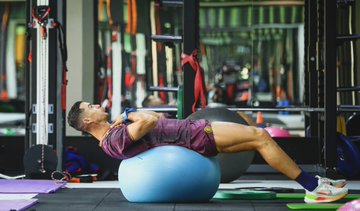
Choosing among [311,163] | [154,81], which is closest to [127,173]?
[311,163]

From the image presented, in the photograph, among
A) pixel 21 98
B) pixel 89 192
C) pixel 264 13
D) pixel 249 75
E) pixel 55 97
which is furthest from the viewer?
pixel 21 98

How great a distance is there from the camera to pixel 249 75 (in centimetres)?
1060

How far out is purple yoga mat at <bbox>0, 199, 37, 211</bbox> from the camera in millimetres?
4383

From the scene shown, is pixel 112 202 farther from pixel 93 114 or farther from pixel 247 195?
pixel 247 195

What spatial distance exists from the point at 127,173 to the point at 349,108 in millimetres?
2426

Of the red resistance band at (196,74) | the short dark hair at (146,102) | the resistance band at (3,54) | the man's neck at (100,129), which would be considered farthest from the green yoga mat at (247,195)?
the resistance band at (3,54)

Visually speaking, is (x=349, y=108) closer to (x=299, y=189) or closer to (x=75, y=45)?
(x=299, y=189)

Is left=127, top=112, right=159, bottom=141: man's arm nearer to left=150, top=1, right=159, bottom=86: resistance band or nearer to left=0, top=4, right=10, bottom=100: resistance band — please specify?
left=150, top=1, right=159, bottom=86: resistance band

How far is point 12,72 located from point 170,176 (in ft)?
26.5

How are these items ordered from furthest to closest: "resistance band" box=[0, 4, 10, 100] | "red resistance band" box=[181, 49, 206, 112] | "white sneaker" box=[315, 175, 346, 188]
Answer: "resistance band" box=[0, 4, 10, 100] < "red resistance band" box=[181, 49, 206, 112] < "white sneaker" box=[315, 175, 346, 188]

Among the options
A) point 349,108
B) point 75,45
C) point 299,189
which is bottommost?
point 299,189

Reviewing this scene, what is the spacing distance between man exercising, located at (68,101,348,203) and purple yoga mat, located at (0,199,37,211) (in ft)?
2.06

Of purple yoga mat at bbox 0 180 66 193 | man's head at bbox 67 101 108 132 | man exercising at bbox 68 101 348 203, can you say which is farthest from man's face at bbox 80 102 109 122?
purple yoga mat at bbox 0 180 66 193

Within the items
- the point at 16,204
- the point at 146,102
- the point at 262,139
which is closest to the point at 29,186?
the point at 16,204
